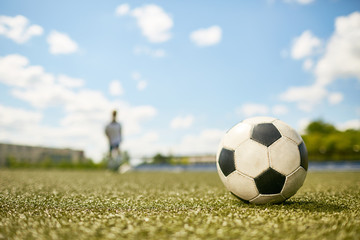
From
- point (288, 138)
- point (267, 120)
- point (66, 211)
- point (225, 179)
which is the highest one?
point (267, 120)

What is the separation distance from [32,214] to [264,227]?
2109 millimetres

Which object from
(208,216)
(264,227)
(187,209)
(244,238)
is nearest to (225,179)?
(187,209)

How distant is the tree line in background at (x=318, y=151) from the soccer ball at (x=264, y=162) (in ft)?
65.0

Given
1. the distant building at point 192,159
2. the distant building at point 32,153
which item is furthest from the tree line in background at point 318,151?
the distant building at point 32,153

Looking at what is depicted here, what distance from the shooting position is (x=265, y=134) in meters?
3.05

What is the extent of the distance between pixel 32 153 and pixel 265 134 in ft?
101

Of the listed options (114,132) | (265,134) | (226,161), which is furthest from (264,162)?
(114,132)

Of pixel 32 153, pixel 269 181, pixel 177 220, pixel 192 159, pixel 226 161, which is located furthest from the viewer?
pixel 192 159

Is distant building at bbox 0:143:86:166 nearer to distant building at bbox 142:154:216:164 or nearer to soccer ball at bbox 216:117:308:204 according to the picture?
distant building at bbox 142:154:216:164

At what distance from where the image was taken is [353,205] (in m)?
3.14

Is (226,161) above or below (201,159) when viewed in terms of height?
above

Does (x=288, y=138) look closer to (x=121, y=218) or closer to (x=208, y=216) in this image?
(x=208, y=216)

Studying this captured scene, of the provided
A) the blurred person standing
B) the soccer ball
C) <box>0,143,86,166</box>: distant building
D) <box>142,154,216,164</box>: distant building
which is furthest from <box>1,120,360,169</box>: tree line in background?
the soccer ball

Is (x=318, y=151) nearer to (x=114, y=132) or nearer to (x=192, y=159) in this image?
(x=192, y=159)
